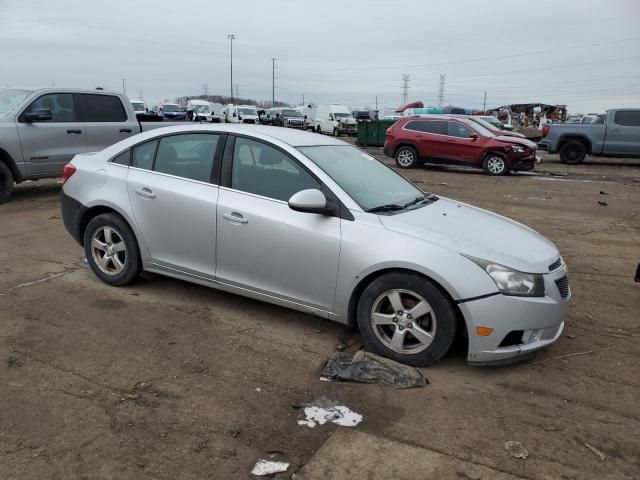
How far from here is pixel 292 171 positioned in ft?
13.5

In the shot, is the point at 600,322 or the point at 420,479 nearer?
the point at 420,479

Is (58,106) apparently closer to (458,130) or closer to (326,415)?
(326,415)

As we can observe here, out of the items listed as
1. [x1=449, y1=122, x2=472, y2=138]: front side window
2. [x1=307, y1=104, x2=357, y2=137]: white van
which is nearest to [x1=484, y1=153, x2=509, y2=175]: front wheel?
[x1=449, y1=122, x2=472, y2=138]: front side window

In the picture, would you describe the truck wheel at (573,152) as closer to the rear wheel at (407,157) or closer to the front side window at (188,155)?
the rear wheel at (407,157)

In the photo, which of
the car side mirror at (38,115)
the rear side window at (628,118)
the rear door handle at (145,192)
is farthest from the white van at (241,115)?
the rear door handle at (145,192)

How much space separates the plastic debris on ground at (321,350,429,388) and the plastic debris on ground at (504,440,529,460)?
70cm

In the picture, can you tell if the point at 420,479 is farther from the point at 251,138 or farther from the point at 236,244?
the point at 251,138

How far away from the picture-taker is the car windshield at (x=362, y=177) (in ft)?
13.3

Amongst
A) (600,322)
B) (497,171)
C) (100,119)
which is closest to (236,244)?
(600,322)

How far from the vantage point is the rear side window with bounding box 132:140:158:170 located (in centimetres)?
480

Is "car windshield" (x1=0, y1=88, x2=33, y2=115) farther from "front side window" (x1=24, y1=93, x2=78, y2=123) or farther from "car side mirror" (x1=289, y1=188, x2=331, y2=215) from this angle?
"car side mirror" (x1=289, y1=188, x2=331, y2=215)

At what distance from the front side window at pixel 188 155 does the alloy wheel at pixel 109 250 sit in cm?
76

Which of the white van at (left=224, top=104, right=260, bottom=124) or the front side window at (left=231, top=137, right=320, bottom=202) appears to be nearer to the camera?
the front side window at (left=231, top=137, right=320, bottom=202)

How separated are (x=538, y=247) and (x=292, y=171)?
1916 mm
